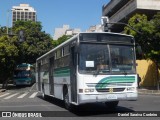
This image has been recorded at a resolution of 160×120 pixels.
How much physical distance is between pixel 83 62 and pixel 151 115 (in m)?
3.21

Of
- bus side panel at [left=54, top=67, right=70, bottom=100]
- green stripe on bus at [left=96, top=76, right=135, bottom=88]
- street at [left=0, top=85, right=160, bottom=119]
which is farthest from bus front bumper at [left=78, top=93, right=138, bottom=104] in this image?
bus side panel at [left=54, top=67, right=70, bottom=100]

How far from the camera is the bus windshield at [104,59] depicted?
44.0ft

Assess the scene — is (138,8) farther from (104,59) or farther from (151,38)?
(104,59)

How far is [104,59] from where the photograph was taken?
13.5m

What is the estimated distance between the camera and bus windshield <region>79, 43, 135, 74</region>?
13398 millimetres

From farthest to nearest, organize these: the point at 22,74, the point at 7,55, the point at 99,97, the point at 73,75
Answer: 1. the point at 22,74
2. the point at 7,55
3. the point at 73,75
4. the point at 99,97

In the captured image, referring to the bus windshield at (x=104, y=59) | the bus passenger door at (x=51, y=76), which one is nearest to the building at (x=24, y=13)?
the bus passenger door at (x=51, y=76)

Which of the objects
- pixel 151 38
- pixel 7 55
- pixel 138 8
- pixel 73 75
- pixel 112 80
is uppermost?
pixel 138 8

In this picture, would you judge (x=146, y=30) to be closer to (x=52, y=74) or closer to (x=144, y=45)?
(x=144, y=45)

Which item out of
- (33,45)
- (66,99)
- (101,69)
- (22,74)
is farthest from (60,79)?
(33,45)

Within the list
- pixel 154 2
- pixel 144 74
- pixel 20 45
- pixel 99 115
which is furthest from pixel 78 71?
pixel 154 2

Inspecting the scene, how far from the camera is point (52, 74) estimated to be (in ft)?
62.5

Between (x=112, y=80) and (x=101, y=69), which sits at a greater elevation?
(x=101, y=69)

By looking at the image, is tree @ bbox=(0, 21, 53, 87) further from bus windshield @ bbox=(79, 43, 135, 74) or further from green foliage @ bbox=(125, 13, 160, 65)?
bus windshield @ bbox=(79, 43, 135, 74)
